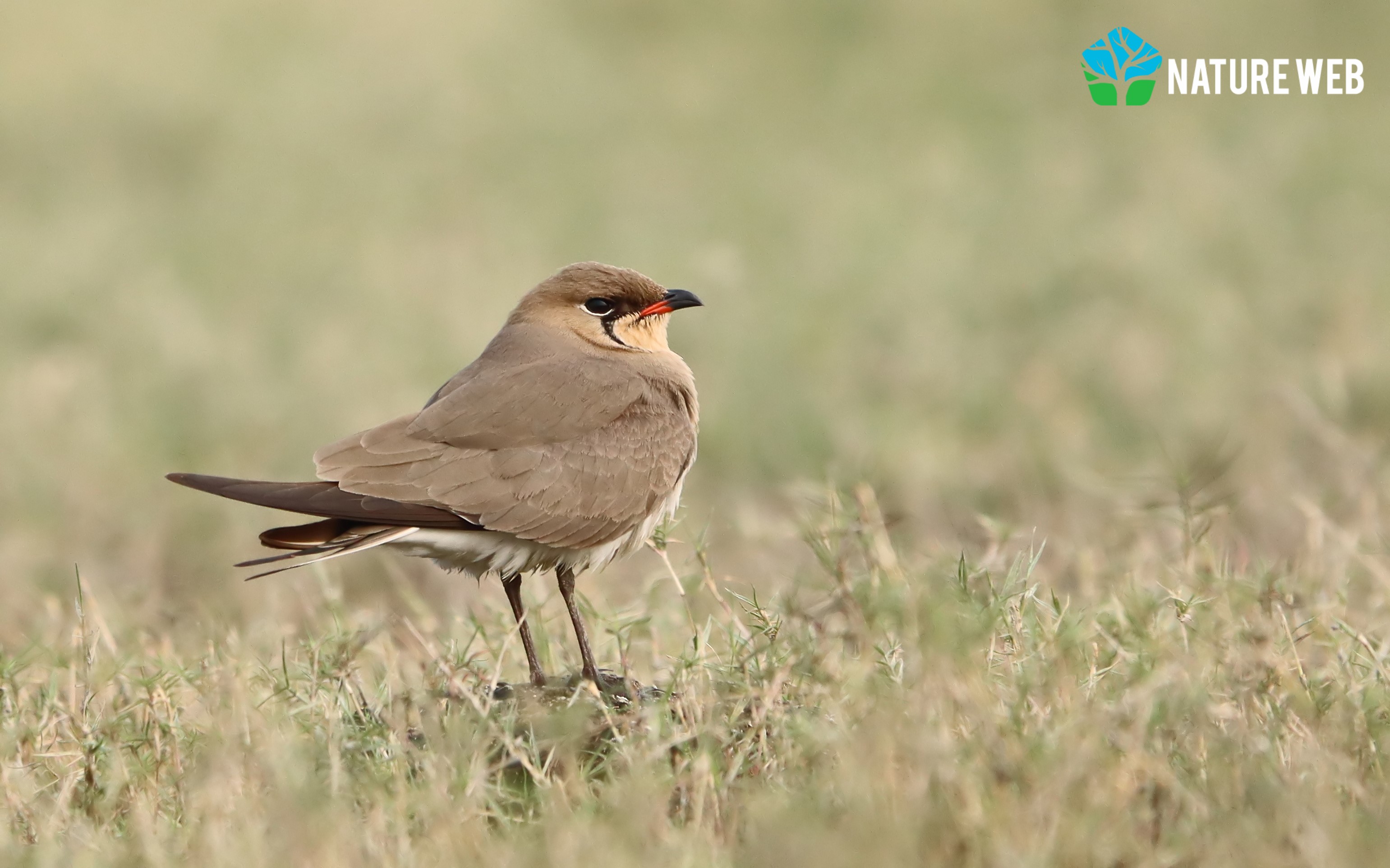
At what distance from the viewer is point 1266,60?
1367cm

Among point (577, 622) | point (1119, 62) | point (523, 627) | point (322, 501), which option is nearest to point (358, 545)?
point (322, 501)

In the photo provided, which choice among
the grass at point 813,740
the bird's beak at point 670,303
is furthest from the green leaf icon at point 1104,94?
the grass at point 813,740


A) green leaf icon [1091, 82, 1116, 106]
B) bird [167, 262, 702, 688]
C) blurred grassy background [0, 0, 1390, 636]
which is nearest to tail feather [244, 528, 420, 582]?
bird [167, 262, 702, 688]

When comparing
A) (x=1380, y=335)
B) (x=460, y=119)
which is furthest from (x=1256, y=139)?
(x=460, y=119)

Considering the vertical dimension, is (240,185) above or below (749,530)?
above

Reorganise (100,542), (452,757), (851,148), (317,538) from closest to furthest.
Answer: (452,757) → (317,538) → (100,542) → (851,148)

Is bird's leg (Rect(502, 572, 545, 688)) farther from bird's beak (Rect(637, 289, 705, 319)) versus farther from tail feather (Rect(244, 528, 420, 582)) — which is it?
bird's beak (Rect(637, 289, 705, 319))

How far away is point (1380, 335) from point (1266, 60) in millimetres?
5940

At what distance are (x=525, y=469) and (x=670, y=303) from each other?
894 mm

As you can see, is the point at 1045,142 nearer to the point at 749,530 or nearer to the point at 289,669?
the point at 749,530

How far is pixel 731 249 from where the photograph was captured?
24.3 feet

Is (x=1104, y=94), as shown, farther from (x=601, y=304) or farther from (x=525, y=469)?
(x=525, y=469)

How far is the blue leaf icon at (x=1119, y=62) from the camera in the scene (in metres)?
13.5

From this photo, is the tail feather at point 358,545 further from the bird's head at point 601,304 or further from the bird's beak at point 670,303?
the bird's beak at point 670,303
